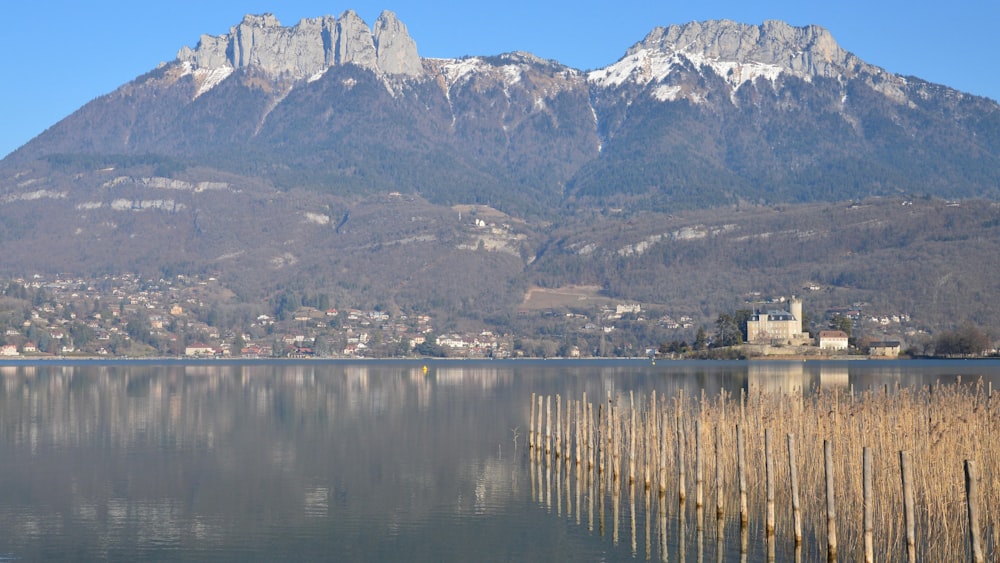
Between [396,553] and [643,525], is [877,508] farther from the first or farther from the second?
[396,553]

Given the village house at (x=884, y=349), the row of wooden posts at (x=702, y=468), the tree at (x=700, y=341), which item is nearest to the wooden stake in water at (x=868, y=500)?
the row of wooden posts at (x=702, y=468)

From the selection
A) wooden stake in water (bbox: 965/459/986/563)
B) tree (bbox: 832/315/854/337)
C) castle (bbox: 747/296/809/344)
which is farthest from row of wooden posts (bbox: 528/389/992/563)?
tree (bbox: 832/315/854/337)

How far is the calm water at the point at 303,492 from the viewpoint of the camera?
31.5 meters

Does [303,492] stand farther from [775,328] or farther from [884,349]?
[884,349]

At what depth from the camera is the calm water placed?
103 feet

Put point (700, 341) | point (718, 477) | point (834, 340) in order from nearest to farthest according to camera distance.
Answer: point (718, 477), point (834, 340), point (700, 341)

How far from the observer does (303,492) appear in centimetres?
3959

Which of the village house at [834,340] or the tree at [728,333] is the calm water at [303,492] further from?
the village house at [834,340]

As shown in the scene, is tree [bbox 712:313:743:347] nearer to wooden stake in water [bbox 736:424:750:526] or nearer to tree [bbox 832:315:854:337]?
tree [bbox 832:315:854:337]

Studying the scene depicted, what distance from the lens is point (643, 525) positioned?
33.7 meters

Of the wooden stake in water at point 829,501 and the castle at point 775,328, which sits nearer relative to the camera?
the wooden stake in water at point 829,501

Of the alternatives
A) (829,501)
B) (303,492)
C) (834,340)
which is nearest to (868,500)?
(829,501)

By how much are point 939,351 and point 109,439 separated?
123634 millimetres

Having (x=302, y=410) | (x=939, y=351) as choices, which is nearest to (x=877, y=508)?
(x=302, y=410)
